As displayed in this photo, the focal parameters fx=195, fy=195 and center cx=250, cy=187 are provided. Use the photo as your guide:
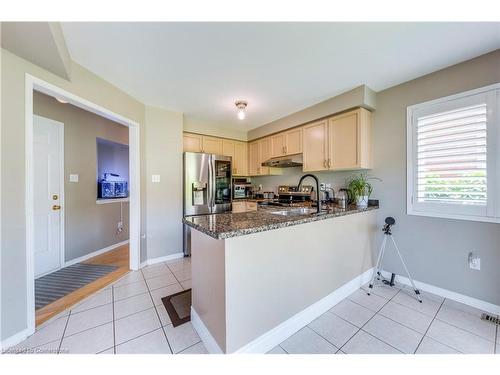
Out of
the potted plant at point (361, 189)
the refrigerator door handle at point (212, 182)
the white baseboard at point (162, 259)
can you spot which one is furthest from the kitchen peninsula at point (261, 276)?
the refrigerator door handle at point (212, 182)

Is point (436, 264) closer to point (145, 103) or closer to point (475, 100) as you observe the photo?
point (475, 100)

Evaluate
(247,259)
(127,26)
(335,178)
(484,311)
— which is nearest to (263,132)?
(335,178)

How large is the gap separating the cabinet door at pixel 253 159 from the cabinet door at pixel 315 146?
1.23 metres

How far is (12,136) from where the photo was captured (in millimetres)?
1425

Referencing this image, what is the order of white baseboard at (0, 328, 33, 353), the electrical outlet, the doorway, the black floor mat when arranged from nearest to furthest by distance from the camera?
white baseboard at (0, 328, 33, 353)
the electrical outlet
the black floor mat
the doorway

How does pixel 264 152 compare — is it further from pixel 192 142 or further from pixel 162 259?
pixel 162 259

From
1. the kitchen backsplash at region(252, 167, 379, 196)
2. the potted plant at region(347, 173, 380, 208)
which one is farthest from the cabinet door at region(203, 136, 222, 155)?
the potted plant at region(347, 173, 380, 208)

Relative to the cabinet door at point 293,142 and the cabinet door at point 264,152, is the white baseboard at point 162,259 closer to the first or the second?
the cabinet door at point 264,152

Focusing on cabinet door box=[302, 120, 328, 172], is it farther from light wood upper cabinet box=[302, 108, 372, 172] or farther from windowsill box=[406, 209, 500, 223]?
windowsill box=[406, 209, 500, 223]

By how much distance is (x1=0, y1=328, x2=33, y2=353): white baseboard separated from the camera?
1.38 metres

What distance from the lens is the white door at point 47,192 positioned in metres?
2.63

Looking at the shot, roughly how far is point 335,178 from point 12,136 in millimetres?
3490

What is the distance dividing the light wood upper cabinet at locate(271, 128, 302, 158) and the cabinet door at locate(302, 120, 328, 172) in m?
0.13
